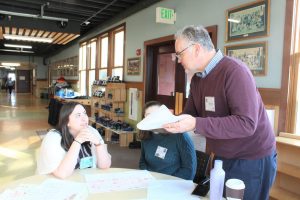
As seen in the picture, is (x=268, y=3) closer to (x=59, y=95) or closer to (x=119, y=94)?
(x=119, y=94)

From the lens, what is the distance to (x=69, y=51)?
12609mm

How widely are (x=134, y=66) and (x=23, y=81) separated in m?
20.8

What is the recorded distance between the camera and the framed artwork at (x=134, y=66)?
605 centimetres

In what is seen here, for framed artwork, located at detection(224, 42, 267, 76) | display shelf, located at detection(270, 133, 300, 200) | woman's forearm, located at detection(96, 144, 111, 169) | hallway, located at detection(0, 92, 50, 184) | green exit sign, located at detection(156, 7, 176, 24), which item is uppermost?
green exit sign, located at detection(156, 7, 176, 24)

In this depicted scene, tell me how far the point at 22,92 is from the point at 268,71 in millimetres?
24949

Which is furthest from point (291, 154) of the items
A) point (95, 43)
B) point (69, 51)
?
point (69, 51)

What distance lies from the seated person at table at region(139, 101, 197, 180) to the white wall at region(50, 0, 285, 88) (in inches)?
57.0

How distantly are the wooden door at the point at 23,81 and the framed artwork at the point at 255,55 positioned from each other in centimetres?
2362

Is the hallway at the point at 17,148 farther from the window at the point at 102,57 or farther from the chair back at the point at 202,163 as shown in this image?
the chair back at the point at 202,163

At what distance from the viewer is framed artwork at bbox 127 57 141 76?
19.8ft

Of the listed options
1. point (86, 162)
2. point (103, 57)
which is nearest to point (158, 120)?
point (86, 162)

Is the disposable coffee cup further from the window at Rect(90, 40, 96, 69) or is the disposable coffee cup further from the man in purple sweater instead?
the window at Rect(90, 40, 96, 69)

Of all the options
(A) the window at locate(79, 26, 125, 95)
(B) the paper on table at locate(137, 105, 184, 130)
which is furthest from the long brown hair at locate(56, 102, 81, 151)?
(A) the window at locate(79, 26, 125, 95)

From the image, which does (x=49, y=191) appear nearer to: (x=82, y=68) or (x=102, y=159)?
(x=102, y=159)
